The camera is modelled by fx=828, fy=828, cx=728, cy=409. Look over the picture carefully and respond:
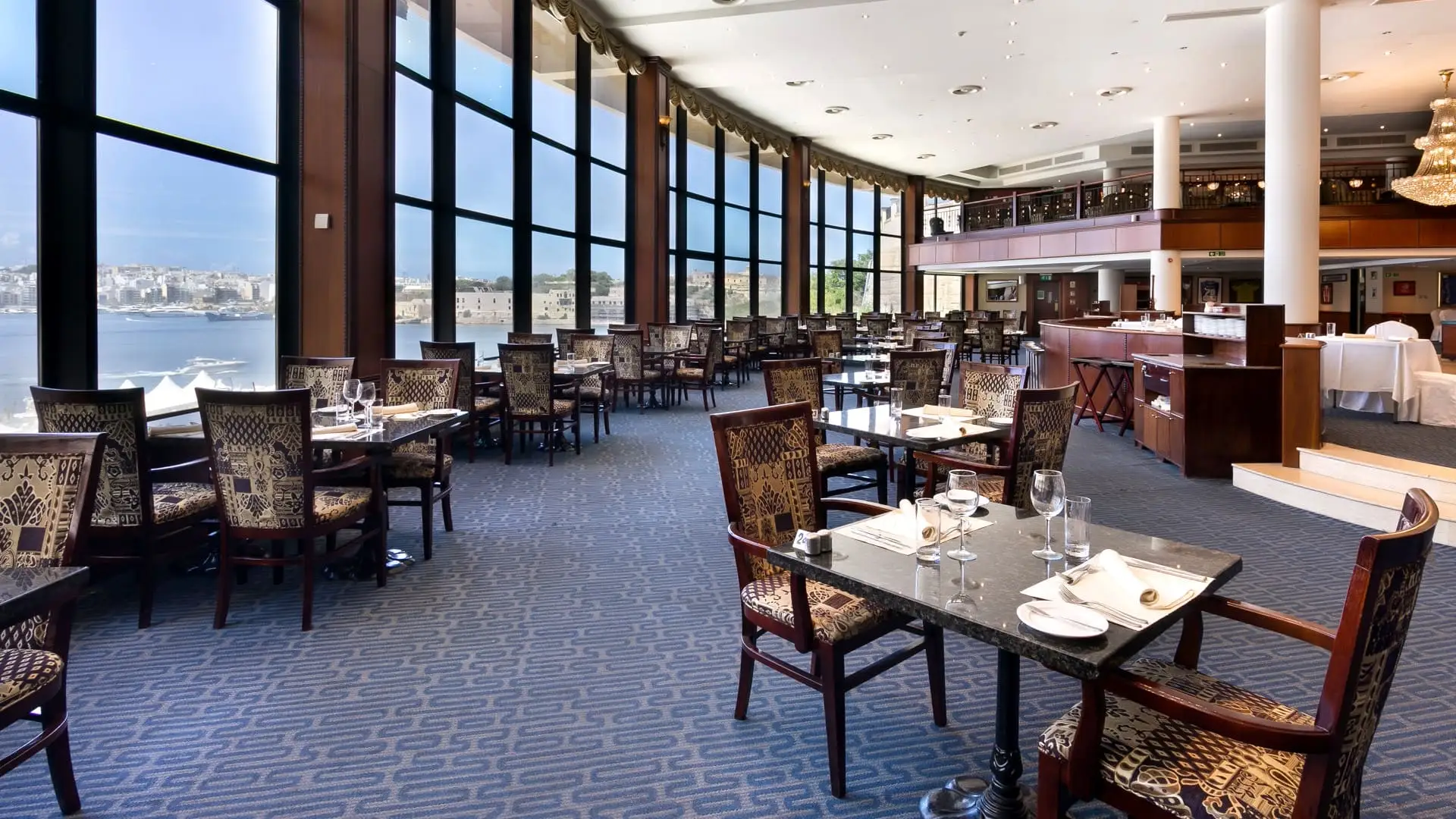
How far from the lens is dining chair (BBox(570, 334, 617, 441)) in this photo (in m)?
7.44

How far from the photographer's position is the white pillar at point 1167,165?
1521 centimetres

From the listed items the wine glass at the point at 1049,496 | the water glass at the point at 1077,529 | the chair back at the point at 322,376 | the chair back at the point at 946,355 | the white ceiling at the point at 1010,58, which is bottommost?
the water glass at the point at 1077,529

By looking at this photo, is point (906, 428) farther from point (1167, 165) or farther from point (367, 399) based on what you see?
point (1167, 165)

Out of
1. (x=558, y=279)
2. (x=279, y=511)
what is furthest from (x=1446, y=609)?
(x=558, y=279)

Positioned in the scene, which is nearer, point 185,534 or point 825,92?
point 185,534

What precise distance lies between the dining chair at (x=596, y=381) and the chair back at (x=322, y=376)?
266cm

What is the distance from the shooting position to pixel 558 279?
1006cm

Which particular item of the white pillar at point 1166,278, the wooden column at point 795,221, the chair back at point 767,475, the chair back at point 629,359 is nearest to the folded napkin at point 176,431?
the chair back at point 767,475

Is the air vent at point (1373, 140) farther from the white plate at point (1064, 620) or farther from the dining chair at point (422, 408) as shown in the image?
the white plate at point (1064, 620)

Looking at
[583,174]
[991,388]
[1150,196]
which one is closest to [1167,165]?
[1150,196]

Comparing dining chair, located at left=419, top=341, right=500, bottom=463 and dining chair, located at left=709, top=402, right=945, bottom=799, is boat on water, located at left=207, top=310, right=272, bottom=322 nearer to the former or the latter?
dining chair, located at left=419, top=341, right=500, bottom=463

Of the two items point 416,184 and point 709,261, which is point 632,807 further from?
point 709,261

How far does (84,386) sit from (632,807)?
385cm

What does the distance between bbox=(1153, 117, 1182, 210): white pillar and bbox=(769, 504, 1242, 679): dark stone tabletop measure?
15465 millimetres
